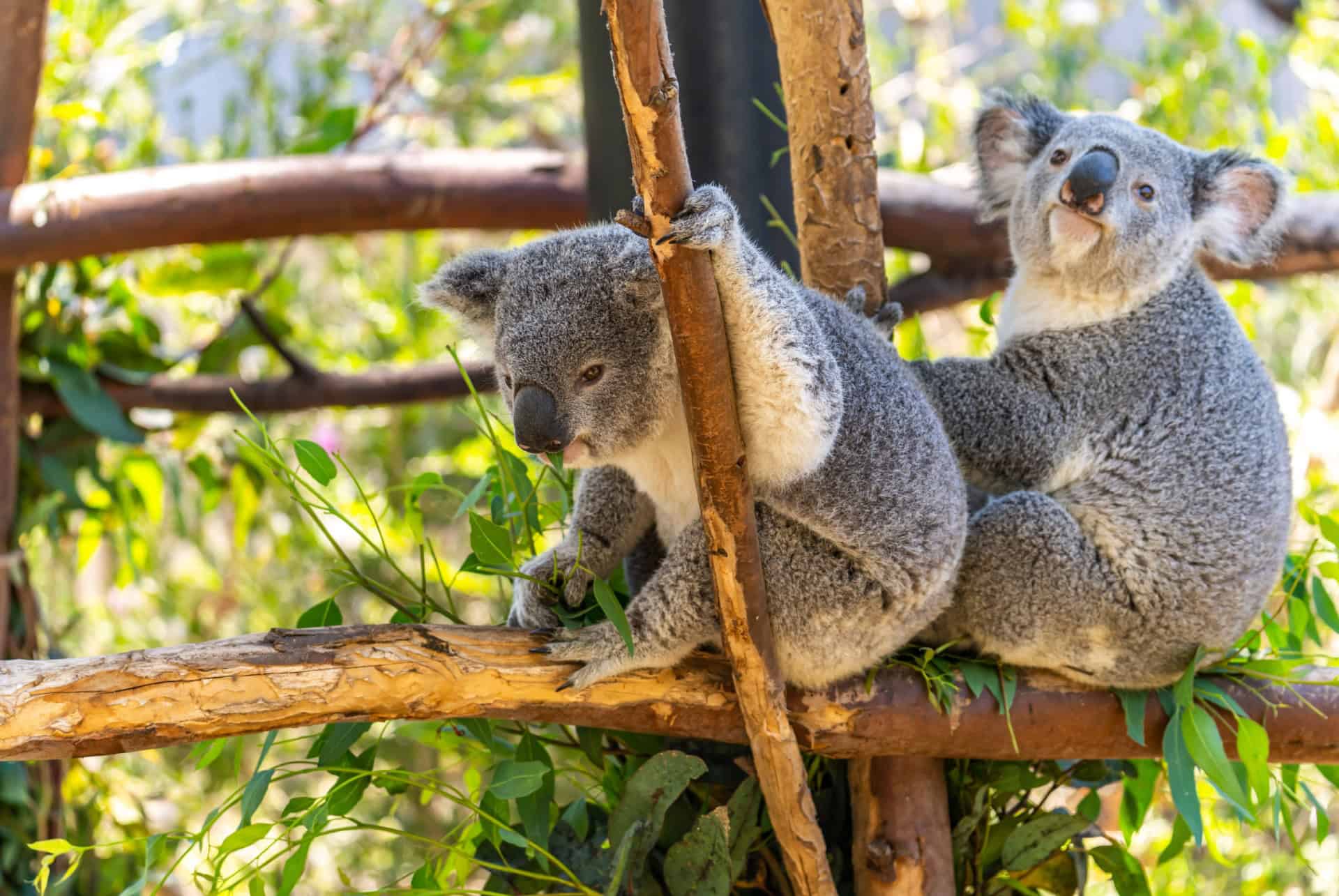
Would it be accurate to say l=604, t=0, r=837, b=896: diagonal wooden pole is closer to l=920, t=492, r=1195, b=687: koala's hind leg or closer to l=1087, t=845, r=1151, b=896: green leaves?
l=920, t=492, r=1195, b=687: koala's hind leg

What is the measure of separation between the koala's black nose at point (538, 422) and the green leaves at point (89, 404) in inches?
100

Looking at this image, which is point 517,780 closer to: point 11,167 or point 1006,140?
point 1006,140

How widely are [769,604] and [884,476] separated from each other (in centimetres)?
→ 29

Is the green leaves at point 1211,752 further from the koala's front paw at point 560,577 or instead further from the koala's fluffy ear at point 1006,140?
the koala's fluffy ear at point 1006,140

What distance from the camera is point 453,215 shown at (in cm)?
374

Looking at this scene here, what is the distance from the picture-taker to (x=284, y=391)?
4.05 m

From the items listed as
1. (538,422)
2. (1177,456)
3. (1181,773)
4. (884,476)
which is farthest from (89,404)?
(1181,773)

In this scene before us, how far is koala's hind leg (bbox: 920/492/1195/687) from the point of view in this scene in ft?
7.24

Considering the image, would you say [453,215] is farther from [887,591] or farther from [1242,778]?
[1242,778]

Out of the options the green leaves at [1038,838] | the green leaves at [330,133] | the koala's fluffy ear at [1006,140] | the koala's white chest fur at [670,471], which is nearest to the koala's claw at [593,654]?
the koala's white chest fur at [670,471]

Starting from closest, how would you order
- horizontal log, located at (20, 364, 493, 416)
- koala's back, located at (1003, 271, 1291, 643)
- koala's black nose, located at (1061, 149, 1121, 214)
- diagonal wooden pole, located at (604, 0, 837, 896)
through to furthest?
diagonal wooden pole, located at (604, 0, 837, 896), koala's back, located at (1003, 271, 1291, 643), koala's black nose, located at (1061, 149, 1121, 214), horizontal log, located at (20, 364, 493, 416)

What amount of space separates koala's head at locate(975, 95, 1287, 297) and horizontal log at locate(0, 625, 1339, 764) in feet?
2.96

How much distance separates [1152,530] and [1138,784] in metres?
0.59

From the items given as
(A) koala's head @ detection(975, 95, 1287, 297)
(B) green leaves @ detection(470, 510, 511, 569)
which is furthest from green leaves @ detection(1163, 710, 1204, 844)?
(B) green leaves @ detection(470, 510, 511, 569)
